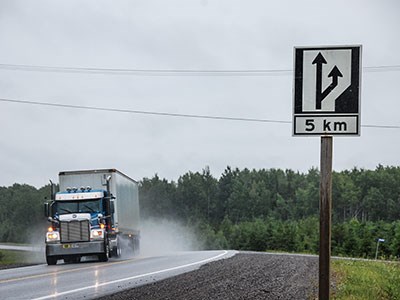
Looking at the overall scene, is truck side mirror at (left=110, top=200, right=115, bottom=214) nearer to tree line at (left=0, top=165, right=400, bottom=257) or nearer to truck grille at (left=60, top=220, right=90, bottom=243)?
truck grille at (left=60, top=220, right=90, bottom=243)

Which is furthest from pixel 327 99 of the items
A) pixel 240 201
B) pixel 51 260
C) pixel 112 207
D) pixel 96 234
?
pixel 240 201

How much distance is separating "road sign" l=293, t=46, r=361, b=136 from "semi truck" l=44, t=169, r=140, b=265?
22553 millimetres

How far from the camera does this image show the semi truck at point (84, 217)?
29.5 metres

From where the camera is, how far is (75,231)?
97.1 feet

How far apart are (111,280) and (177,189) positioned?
148 meters

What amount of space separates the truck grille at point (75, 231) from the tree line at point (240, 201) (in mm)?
82387

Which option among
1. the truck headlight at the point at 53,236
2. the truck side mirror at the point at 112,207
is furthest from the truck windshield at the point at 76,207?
the truck headlight at the point at 53,236

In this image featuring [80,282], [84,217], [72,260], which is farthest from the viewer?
[72,260]

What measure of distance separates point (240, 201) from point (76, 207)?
135 meters

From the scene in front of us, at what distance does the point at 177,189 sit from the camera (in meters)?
166

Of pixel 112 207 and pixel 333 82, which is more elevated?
pixel 333 82

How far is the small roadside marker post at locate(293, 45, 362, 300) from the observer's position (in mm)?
7668

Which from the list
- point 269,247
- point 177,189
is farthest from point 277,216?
point 269,247

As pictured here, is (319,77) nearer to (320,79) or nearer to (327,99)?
(320,79)
